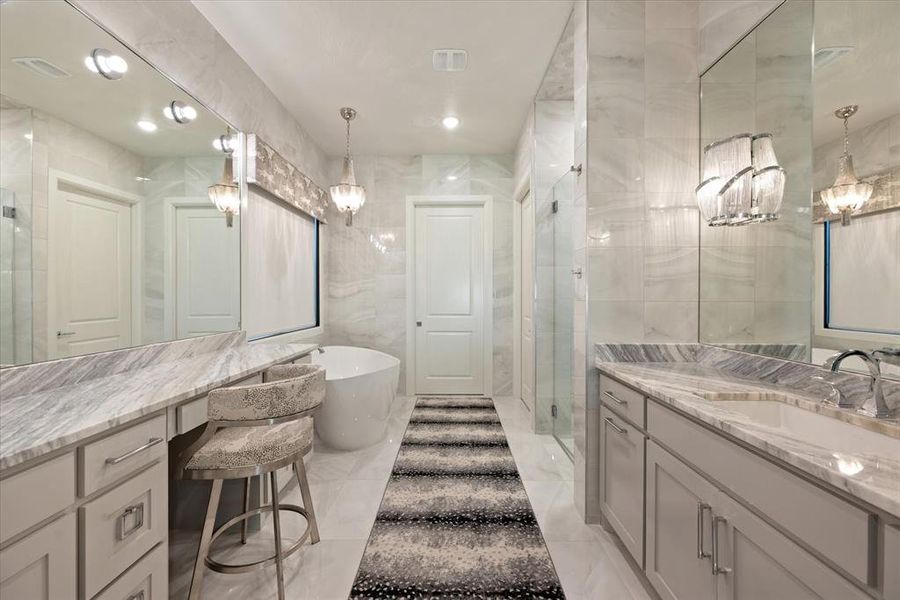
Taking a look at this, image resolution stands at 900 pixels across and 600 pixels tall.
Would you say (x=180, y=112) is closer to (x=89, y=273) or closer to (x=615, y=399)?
(x=89, y=273)

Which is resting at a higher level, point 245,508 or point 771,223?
point 771,223

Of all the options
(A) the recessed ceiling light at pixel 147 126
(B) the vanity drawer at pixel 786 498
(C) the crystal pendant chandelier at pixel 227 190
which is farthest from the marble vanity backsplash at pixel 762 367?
(A) the recessed ceiling light at pixel 147 126

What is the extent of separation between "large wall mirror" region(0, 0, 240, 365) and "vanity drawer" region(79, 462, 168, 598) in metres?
0.60

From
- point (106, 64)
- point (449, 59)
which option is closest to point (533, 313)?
point (449, 59)

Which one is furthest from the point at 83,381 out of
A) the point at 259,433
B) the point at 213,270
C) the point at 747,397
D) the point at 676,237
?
the point at 676,237

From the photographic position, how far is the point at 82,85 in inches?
56.7

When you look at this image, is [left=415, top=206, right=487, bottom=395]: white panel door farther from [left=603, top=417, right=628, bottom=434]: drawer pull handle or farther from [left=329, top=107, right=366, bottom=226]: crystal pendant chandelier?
[left=603, top=417, right=628, bottom=434]: drawer pull handle

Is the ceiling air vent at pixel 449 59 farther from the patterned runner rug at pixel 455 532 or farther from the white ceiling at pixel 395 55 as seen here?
the patterned runner rug at pixel 455 532

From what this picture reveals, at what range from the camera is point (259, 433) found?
1.60 meters

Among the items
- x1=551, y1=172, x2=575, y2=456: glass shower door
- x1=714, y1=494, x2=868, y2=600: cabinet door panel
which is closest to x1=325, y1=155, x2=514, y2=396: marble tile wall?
x1=551, y1=172, x2=575, y2=456: glass shower door

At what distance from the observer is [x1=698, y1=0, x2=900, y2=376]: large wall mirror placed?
112cm

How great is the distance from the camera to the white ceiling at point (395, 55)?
208 centimetres

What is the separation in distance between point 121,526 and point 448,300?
345 centimetres

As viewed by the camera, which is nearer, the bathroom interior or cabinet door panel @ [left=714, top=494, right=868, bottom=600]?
cabinet door panel @ [left=714, top=494, right=868, bottom=600]
